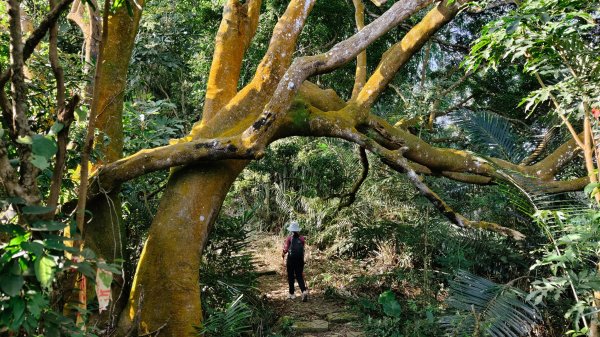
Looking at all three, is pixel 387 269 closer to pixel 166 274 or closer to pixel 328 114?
pixel 328 114

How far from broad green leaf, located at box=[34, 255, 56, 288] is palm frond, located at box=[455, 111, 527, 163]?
21.6ft

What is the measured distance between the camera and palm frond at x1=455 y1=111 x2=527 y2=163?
24.2 ft

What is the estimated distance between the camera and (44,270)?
184 centimetres

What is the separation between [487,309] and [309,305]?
3.19 meters

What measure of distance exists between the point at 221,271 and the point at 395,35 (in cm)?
803

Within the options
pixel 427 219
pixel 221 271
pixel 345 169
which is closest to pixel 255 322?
pixel 221 271

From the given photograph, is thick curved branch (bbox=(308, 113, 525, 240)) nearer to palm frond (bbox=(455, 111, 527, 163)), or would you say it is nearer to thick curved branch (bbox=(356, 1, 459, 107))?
thick curved branch (bbox=(356, 1, 459, 107))

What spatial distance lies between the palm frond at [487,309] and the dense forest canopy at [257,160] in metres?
0.02

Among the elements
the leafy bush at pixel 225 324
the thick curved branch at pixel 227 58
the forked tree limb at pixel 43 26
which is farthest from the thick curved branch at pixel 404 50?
the forked tree limb at pixel 43 26

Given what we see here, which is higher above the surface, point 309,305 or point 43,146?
point 43,146

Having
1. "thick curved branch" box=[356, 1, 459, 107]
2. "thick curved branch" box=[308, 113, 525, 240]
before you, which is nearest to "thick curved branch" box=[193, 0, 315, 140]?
"thick curved branch" box=[308, 113, 525, 240]

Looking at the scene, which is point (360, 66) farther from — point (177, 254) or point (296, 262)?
point (177, 254)

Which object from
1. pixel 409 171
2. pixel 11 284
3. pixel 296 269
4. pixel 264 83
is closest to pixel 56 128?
pixel 11 284

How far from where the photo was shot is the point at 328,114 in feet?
19.2
